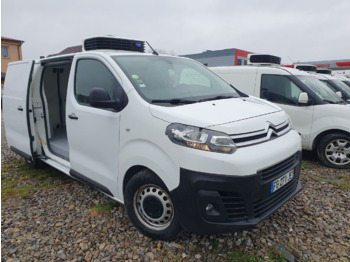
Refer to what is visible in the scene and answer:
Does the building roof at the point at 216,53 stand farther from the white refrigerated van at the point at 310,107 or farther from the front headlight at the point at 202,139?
the front headlight at the point at 202,139

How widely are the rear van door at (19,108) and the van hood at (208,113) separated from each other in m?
2.76

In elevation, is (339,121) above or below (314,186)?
above

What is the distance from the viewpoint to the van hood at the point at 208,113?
2289mm

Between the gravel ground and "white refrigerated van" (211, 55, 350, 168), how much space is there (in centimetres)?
141

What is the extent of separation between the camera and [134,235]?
2812mm

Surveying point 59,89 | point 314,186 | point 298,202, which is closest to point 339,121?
point 314,186

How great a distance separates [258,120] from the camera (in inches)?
99.4

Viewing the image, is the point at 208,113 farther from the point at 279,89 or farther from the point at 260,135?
the point at 279,89

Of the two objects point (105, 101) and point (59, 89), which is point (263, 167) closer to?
point (105, 101)

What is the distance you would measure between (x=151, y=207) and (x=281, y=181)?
1.25 meters

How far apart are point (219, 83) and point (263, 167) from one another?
5.15 ft

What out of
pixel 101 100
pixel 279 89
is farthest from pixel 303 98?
pixel 101 100

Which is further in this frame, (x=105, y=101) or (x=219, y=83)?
(x=219, y=83)

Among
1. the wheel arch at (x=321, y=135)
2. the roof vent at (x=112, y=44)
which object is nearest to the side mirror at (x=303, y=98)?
the wheel arch at (x=321, y=135)
